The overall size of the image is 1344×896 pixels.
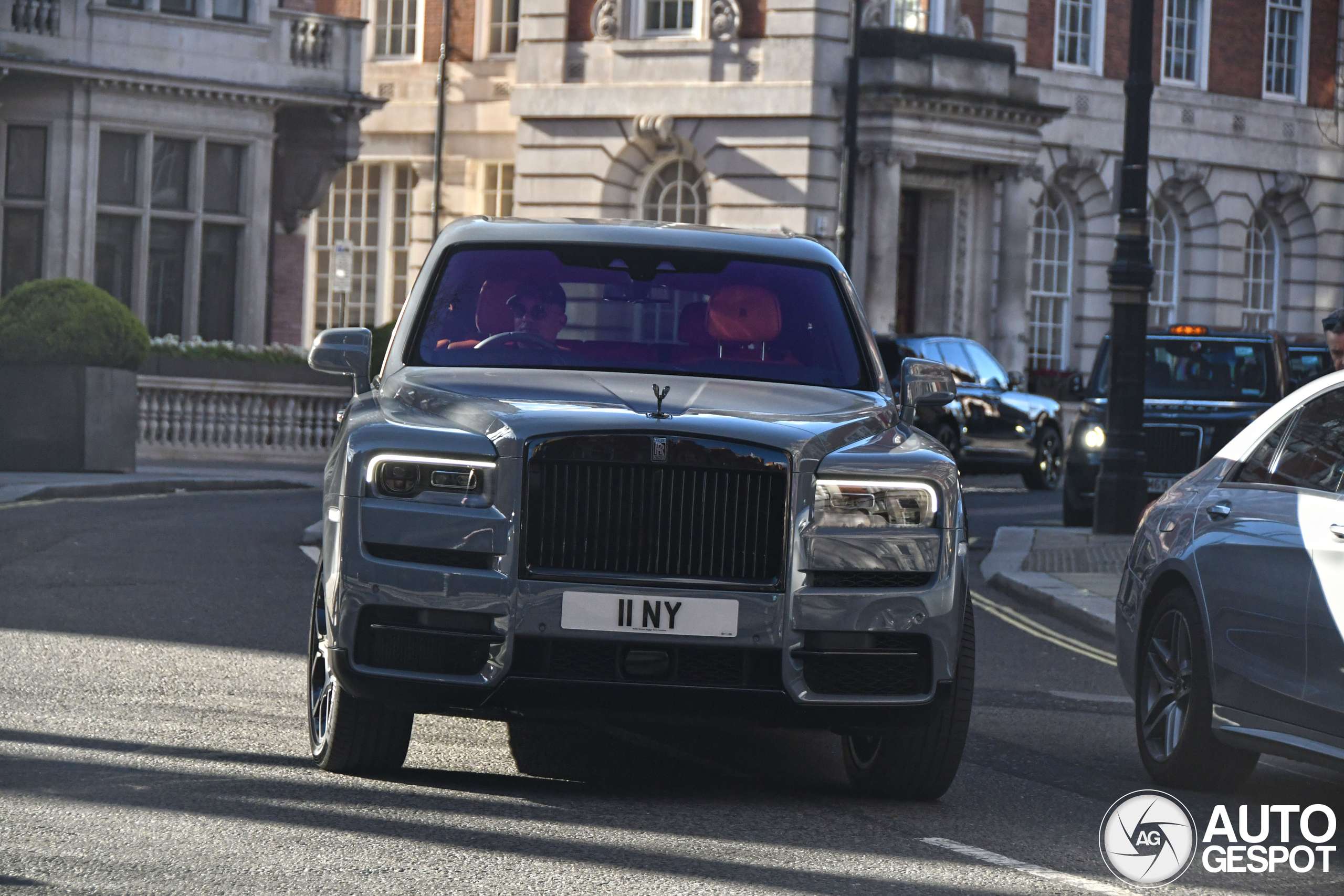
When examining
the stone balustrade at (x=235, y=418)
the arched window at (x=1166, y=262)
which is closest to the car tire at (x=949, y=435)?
the stone balustrade at (x=235, y=418)

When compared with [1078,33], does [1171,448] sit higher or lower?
lower

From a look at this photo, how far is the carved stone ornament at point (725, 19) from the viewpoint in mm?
37281

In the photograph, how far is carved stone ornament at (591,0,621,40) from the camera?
38344mm

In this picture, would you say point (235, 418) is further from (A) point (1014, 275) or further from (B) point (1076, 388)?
(A) point (1014, 275)

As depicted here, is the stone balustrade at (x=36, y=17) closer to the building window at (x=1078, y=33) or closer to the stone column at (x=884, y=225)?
the stone column at (x=884, y=225)

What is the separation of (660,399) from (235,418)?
65.1 feet

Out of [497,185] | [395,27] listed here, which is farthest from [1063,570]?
[395,27]

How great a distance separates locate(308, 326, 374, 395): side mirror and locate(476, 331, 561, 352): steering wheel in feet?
1.37

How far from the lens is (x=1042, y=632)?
1285cm

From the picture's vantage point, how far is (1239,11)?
44.1 m

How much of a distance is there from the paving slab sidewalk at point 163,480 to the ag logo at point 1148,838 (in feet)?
41.3

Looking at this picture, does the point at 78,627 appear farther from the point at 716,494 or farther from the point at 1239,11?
the point at 1239,11

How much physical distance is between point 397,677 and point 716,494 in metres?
1.11

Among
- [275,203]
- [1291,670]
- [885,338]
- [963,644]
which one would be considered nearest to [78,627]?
[963,644]
